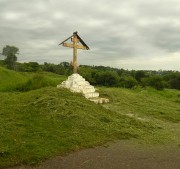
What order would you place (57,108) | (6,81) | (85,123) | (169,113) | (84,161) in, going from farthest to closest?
(6,81) → (169,113) → (57,108) → (85,123) → (84,161)

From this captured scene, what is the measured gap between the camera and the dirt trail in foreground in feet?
22.9

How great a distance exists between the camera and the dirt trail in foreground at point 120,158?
6.96 metres

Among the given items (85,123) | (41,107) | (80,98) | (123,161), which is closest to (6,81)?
(80,98)

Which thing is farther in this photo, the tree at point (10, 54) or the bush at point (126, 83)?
the tree at point (10, 54)

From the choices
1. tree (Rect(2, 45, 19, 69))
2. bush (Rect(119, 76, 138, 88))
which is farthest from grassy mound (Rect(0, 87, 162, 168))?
tree (Rect(2, 45, 19, 69))

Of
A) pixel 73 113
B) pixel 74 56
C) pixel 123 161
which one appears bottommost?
pixel 123 161

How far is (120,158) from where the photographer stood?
744 cm

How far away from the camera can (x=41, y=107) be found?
1038cm

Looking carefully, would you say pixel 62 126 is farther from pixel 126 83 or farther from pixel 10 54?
pixel 10 54

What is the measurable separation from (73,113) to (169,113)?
537 centimetres

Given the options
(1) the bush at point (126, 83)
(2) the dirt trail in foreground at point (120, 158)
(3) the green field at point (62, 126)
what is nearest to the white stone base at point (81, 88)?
(3) the green field at point (62, 126)

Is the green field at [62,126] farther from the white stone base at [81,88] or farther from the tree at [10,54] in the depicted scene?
the tree at [10,54]

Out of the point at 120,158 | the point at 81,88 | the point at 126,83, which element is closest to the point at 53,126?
the point at 120,158

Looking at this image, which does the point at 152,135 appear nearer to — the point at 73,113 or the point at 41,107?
the point at 73,113
